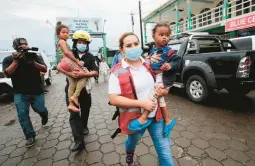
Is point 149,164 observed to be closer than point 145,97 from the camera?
No

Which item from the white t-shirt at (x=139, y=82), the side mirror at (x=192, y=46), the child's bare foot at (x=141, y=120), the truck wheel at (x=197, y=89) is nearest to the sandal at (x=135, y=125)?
the child's bare foot at (x=141, y=120)

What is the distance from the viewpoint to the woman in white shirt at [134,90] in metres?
1.47

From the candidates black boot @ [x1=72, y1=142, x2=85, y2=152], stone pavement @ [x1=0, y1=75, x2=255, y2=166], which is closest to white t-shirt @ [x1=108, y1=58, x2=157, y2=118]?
stone pavement @ [x1=0, y1=75, x2=255, y2=166]

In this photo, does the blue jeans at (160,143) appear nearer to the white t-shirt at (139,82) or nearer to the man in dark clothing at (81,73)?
the white t-shirt at (139,82)

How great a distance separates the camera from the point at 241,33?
1208 cm

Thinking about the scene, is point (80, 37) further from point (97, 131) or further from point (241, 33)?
point (241, 33)

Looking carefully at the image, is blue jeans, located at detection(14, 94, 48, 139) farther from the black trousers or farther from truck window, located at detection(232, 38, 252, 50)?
truck window, located at detection(232, 38, 252, 50)

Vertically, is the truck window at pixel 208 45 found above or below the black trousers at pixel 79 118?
above

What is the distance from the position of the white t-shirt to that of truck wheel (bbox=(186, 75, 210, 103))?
3.24 meters

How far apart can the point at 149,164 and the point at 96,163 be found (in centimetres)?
75

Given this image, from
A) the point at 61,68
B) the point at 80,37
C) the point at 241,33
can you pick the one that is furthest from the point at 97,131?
the point at 241,33

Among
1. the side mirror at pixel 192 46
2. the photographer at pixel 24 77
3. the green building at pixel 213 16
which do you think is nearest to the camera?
the photographer at pixel 24 77

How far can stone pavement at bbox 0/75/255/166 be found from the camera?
2.43 metres

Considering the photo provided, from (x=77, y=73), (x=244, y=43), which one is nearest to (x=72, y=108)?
(x=77, y=73)
